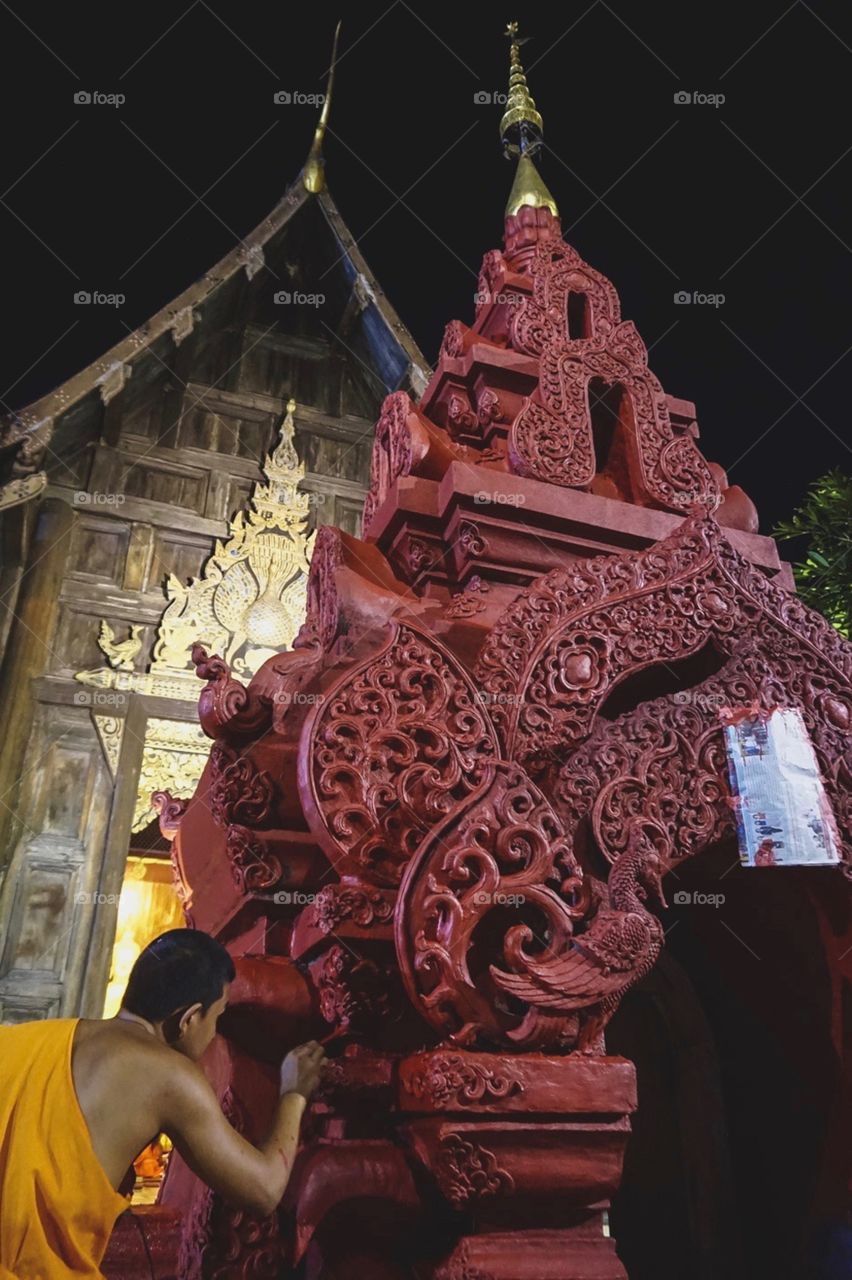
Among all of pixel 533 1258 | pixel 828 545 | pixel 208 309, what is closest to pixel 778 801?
pixel 533 1258

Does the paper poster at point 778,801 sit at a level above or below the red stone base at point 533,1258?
above

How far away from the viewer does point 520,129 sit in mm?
4555

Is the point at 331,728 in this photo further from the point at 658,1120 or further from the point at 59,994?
the point at 59,994

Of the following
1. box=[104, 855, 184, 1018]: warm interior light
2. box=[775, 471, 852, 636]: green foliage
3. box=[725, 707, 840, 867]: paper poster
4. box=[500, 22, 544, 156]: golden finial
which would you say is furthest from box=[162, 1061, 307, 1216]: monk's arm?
box=[104, 855, 184, 1018]: warm interior light

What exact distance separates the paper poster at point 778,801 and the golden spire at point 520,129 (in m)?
3.05

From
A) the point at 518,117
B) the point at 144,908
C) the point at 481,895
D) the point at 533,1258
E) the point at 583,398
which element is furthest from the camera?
the point at 144,908

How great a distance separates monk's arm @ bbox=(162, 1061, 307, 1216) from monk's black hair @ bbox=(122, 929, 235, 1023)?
0.47 feet

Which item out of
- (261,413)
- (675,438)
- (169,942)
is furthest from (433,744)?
(261,413)

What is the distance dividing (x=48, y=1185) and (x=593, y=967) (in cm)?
125

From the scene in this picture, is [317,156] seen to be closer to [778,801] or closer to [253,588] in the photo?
[253,588]

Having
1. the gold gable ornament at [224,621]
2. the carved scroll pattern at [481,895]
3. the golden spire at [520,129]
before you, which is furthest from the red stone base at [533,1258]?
the gold gable ornament at [224,621]

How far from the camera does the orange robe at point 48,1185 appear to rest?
1817 millimetres

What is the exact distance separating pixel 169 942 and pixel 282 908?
36cm

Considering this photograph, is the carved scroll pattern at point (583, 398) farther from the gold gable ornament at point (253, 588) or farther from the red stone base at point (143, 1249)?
the gold gable ornament at point (253, 588)
